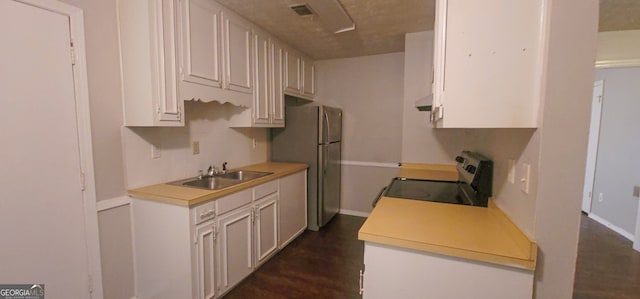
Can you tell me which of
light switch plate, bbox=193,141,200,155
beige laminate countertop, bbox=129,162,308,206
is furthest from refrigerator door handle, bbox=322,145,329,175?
light switch plate, bbox=193,141,200,155

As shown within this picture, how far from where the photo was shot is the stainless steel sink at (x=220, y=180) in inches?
86.2

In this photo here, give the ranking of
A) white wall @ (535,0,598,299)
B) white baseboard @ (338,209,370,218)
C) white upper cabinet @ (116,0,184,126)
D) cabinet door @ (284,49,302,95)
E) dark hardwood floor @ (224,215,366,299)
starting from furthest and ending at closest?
white baseboard @ (338,209,370,218), cabinet door @ (284,49,302,95), dark hardwood floor @ (224,215,366,299), white upper cabinet @ (116,0,184,126), white wall @ (535,0,598,299)

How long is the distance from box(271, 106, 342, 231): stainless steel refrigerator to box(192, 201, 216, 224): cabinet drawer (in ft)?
5.02

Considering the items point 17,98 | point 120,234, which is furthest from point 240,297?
point 17,98

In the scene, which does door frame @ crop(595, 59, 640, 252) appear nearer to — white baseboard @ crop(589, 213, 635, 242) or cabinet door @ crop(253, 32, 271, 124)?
white baseboard @ crop(589, 213, 635, 242)

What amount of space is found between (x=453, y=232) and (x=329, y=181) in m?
2.39

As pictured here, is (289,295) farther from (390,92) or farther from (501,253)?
(390,92)

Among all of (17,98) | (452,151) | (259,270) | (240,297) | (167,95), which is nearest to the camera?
(17,98)

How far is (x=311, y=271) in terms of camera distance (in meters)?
2.37

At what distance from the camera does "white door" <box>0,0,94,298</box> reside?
4.28ft

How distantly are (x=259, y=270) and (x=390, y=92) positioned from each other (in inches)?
106

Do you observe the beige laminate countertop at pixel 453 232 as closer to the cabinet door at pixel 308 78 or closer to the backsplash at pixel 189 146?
the backsplash at pixel 189 146

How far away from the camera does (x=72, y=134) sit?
1.53 m

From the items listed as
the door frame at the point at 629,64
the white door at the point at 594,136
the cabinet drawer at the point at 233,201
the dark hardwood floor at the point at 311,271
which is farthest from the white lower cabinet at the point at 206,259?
the white door at the point at 594,136
